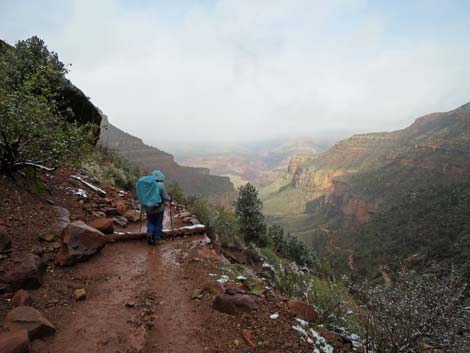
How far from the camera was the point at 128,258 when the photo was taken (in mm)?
5477

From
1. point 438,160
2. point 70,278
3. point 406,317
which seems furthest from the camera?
point 438,160

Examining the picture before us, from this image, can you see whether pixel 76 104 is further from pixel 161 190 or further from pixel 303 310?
pixel 303 310

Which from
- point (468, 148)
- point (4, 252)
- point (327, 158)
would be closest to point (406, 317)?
point (4, 252)

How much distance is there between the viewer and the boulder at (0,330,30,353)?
8.26 ft

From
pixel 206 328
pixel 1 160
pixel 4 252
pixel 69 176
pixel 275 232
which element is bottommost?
pixel 275 232

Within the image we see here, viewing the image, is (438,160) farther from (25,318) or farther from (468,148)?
(25,318)

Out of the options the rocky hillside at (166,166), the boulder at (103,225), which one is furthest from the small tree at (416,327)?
the rocky hillside at (166,166)

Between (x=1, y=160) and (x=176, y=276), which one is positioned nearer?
(x=176, y=276)

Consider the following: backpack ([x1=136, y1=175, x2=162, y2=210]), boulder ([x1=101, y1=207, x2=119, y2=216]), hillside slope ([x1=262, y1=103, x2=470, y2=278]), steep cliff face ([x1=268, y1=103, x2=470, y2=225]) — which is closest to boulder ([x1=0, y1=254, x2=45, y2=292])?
backpack ([x1=136, y1=175, x2=162, y2=210])

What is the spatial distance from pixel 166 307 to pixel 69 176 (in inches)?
249

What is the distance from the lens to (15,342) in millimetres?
2570

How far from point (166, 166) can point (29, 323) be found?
280ft

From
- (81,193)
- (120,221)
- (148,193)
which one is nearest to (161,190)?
(148,193)

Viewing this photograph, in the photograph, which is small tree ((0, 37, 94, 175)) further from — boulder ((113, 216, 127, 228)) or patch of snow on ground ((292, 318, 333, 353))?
patch of snow on ground ((292, 318, 333, 353))
